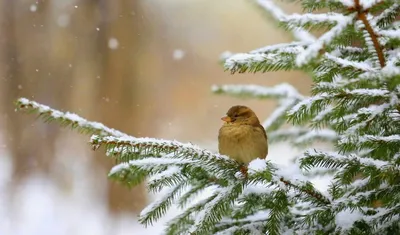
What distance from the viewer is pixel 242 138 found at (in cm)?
89

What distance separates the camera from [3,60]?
294 centimetres

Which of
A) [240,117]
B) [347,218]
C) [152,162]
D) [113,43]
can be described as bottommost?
[347,218]

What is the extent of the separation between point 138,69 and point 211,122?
0.71 m

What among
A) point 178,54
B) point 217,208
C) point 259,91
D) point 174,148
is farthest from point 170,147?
point 178,54

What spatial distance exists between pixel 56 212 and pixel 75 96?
644 mm

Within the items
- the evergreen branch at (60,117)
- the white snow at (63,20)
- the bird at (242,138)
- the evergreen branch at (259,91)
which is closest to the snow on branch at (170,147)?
the evergreen branch at (60,117)

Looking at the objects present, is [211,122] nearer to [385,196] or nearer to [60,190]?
[60,190]

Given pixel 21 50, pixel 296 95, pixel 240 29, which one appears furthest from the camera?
pixel 240 29

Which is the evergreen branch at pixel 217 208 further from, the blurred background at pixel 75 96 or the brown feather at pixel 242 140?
the blurred background at pixel 75 96

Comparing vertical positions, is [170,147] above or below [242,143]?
below

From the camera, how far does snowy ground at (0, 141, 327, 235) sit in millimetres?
2916

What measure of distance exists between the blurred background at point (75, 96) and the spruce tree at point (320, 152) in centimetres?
213

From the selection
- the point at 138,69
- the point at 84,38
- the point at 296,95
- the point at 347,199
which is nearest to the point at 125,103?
the point at 138,69

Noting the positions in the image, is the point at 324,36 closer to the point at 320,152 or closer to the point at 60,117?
the point at 320,152
